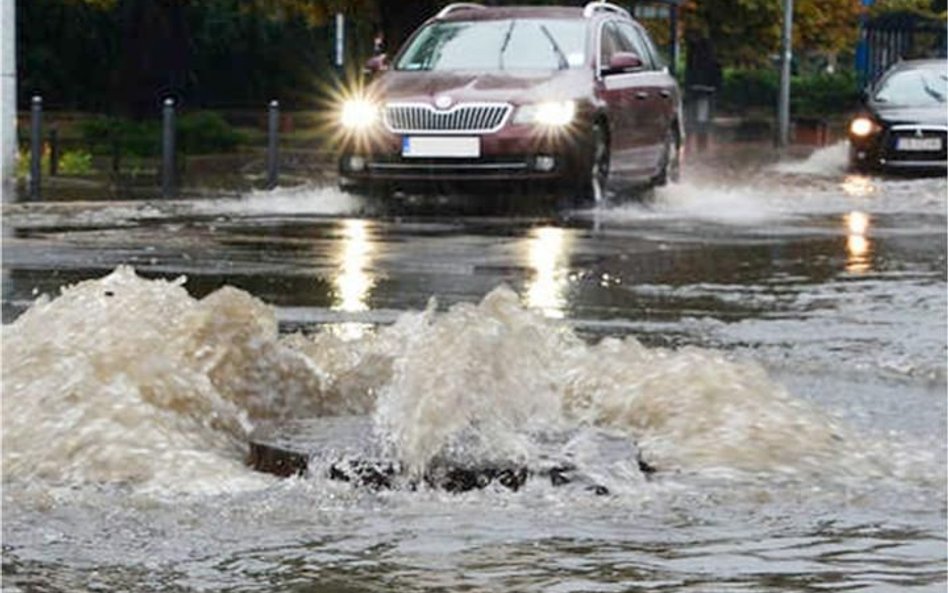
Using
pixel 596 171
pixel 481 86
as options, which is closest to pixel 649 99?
pixel 596 171

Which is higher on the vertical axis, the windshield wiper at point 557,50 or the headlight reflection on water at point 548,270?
the windshield wiper at point 557,50

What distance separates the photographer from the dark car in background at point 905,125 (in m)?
28.6

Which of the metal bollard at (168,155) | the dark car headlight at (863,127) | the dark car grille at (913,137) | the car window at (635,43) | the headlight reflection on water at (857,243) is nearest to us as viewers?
the headlight reflection on water at (857,243)

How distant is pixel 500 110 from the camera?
19641 millimetres

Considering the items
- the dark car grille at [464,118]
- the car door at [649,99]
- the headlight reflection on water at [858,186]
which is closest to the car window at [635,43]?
the car door at [649,99]

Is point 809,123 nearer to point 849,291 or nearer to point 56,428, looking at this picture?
point 849,291

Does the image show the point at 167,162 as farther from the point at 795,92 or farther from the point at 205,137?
the point at 795,92

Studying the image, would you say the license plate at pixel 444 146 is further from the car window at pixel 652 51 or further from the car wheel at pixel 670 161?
the car window at pixel 652 51

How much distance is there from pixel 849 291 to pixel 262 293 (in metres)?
2.94

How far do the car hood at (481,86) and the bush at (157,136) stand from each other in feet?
40.5

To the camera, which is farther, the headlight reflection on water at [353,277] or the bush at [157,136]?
the bush at [157,136]

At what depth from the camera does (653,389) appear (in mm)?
8461

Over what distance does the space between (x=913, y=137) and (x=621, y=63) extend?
8400mm

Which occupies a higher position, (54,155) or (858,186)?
(54,155)
